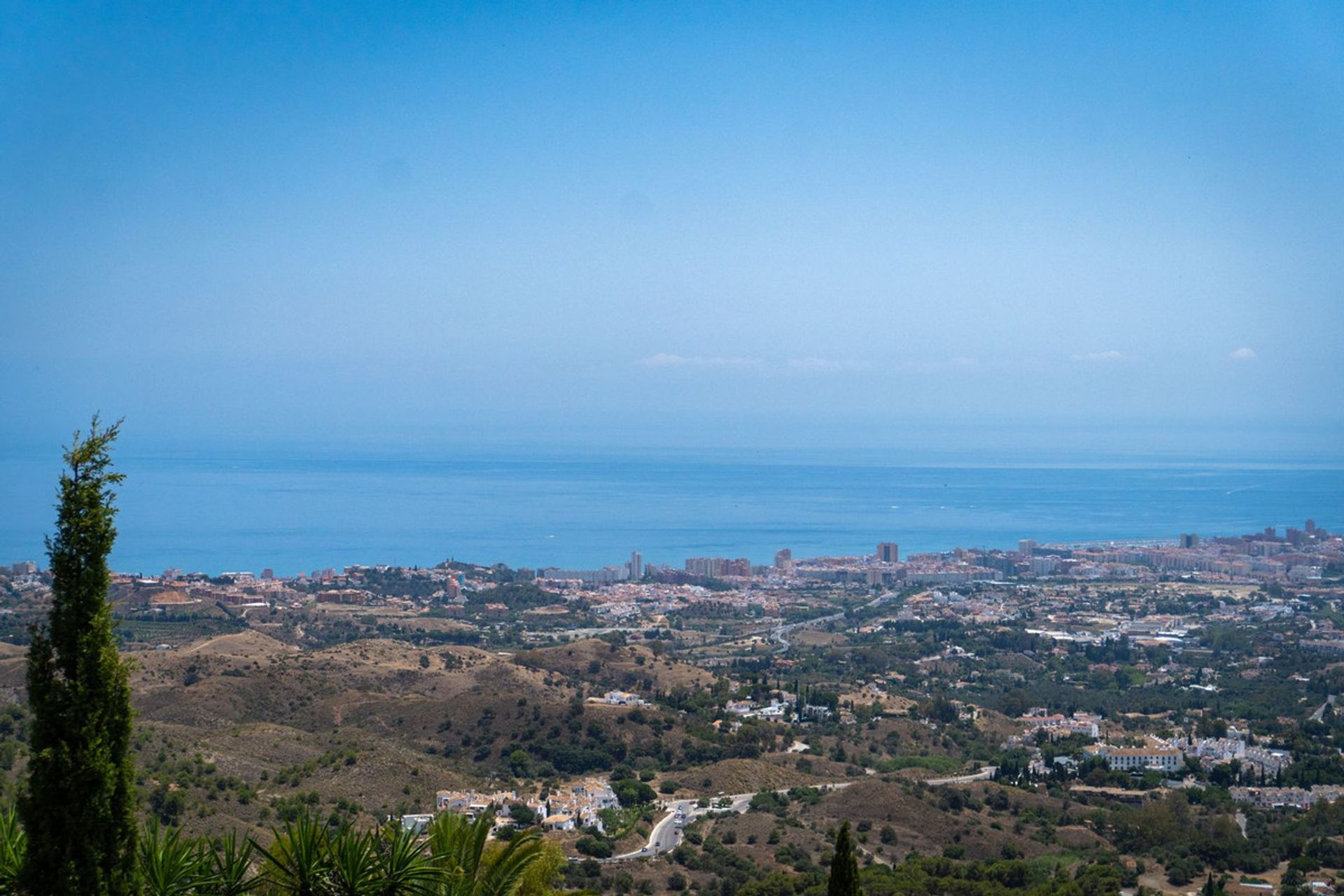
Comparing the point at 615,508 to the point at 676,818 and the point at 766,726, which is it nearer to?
the point at 766,726

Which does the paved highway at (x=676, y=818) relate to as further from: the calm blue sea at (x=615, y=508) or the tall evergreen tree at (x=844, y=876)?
the calm blue sea at (x=615, y=508)

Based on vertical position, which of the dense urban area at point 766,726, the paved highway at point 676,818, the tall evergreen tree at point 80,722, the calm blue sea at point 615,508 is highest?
the calm blue sea at point 615,508

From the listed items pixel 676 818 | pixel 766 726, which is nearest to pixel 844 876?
pixel 676 818

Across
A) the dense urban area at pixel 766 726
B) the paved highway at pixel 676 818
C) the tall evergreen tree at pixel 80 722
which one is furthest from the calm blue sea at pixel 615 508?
the tall evergreen tree at pixel 80 722

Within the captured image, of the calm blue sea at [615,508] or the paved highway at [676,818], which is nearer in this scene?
the paved highway at [676,818]

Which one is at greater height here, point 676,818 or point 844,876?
point 844,876

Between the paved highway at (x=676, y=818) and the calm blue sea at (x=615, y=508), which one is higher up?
the calm blue sea at (x=615, y=508)

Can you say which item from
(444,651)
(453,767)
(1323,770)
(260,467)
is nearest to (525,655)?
(444,651)
